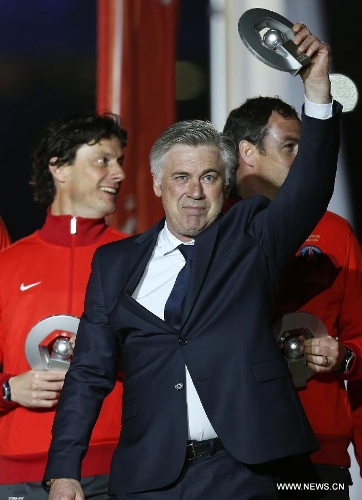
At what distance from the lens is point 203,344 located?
2553 mm

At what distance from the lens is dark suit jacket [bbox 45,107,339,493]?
249 cm

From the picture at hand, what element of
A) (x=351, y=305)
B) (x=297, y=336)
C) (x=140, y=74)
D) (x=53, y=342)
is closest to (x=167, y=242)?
(x=297, y=336)

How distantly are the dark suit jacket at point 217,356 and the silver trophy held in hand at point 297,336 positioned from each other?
380 millimetres

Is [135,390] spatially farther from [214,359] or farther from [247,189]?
[247,189]

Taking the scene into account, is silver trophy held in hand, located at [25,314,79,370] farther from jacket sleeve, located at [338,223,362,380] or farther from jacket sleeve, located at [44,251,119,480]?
jacket sleeve, located at [338,223,362,380]

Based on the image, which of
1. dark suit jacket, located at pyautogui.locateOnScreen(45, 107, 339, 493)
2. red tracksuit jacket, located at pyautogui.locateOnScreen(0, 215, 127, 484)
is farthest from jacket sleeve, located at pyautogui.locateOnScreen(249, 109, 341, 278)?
red tracksuit jacket, located at pyautogui.locateOnScreen(0, 215, 127, 484)

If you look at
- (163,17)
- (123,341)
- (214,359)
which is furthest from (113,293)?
(163,17)

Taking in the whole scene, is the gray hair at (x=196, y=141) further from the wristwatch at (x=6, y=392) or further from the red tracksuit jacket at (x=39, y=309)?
the wristwatch at (x=6, y=392)

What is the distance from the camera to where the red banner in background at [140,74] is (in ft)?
13.5

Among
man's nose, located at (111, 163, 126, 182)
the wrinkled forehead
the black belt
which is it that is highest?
man's nose, located at (111, 163, 126, 182)

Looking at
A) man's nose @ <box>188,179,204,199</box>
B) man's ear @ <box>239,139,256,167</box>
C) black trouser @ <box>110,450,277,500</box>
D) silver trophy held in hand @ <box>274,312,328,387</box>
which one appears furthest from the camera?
man's ear @ <box>239,139,256,167</box>

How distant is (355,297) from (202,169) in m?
0.75

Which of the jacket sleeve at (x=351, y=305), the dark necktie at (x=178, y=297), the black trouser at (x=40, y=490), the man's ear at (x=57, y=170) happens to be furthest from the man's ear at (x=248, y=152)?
the black trouser at (x=40, y=490)

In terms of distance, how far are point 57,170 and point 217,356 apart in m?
1.48
